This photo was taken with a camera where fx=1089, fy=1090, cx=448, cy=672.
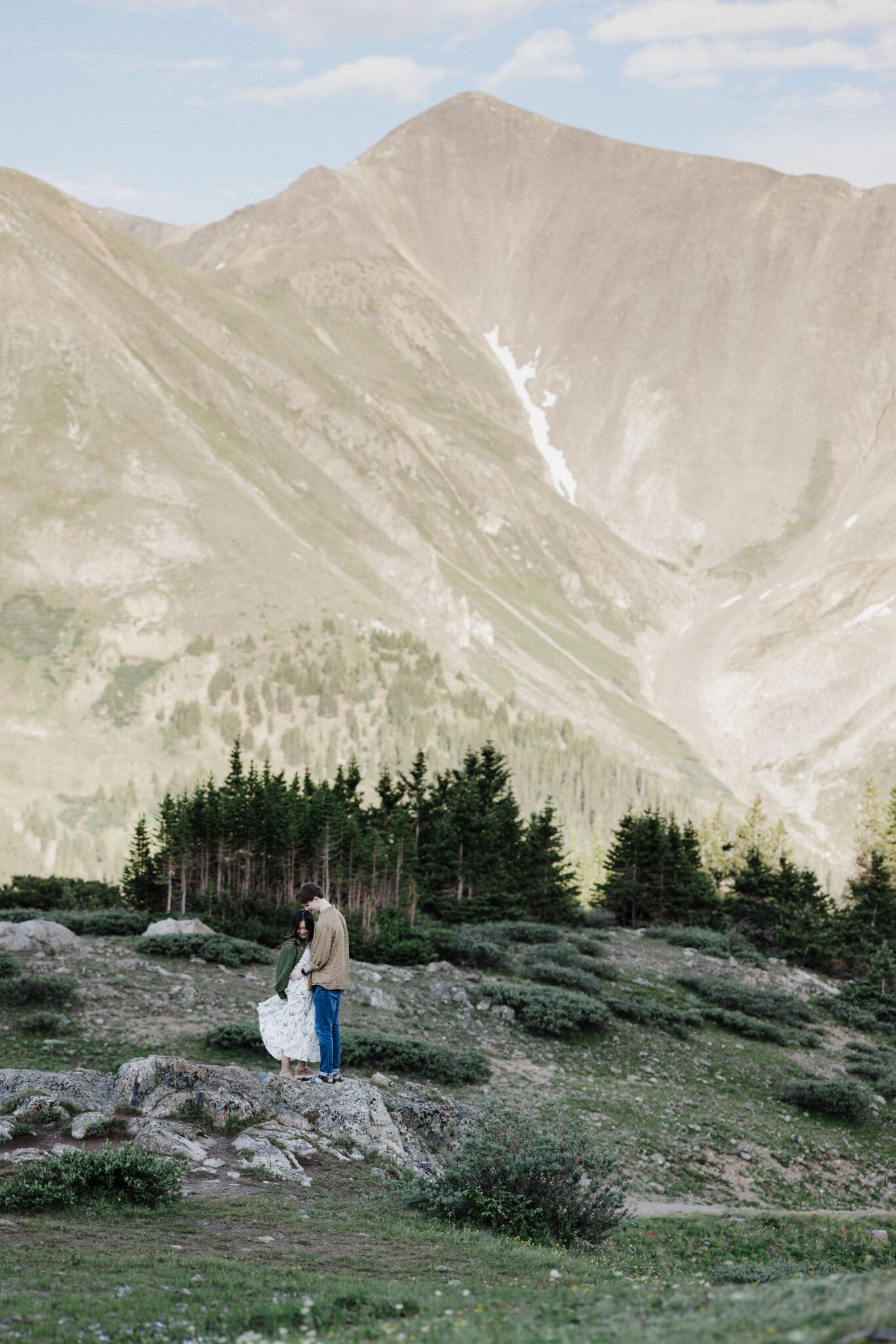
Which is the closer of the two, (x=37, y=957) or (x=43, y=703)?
(x=37, y=957)

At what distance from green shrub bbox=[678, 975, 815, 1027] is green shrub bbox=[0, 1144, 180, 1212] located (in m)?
29.0

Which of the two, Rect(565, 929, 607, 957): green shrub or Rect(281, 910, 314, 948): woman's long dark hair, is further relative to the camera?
Rect(565, 929, 607, 957): green shrub

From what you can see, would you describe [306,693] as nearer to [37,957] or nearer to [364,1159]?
[37,957]

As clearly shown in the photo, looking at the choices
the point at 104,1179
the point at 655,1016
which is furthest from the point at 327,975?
the point at 655,1016

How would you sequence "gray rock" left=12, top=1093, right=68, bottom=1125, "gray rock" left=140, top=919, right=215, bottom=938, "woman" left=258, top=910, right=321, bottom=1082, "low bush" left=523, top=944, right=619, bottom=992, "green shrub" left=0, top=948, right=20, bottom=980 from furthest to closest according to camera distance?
"low bush" left=523, top=944, right=619, bottom=992
"gray rock" left=140, top=919, right=215, bottom=938
"green shrub" left=0, top=948, right=20, bottom=980
"woman" left=258, top=910, right=321, bottom=1082
"gray rock" left=12, top=1093, right=68, bottom=1125

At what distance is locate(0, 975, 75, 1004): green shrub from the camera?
23469 millimetres

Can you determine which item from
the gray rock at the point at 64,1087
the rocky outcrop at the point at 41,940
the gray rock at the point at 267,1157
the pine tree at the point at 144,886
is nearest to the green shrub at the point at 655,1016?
the rocky outcrop at the point at 41,940

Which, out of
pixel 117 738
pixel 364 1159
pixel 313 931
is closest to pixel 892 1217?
pixel 364 1159

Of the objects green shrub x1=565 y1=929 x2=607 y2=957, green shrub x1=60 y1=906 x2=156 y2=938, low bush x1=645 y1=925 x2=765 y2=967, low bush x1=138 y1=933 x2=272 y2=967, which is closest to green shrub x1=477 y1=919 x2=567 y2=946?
green shrub x1=565 y1=929 x2=607 y2=957

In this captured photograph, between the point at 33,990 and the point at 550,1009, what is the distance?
1338 centimetres

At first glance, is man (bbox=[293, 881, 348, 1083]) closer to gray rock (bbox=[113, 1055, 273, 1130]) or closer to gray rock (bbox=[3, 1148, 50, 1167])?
gray rock (bbox=[113, 1055, 273, 1130])

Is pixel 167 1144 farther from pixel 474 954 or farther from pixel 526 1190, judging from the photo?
pixel 474 954

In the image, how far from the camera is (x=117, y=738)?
168 metres

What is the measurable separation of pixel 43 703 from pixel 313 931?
167236 millimetres
